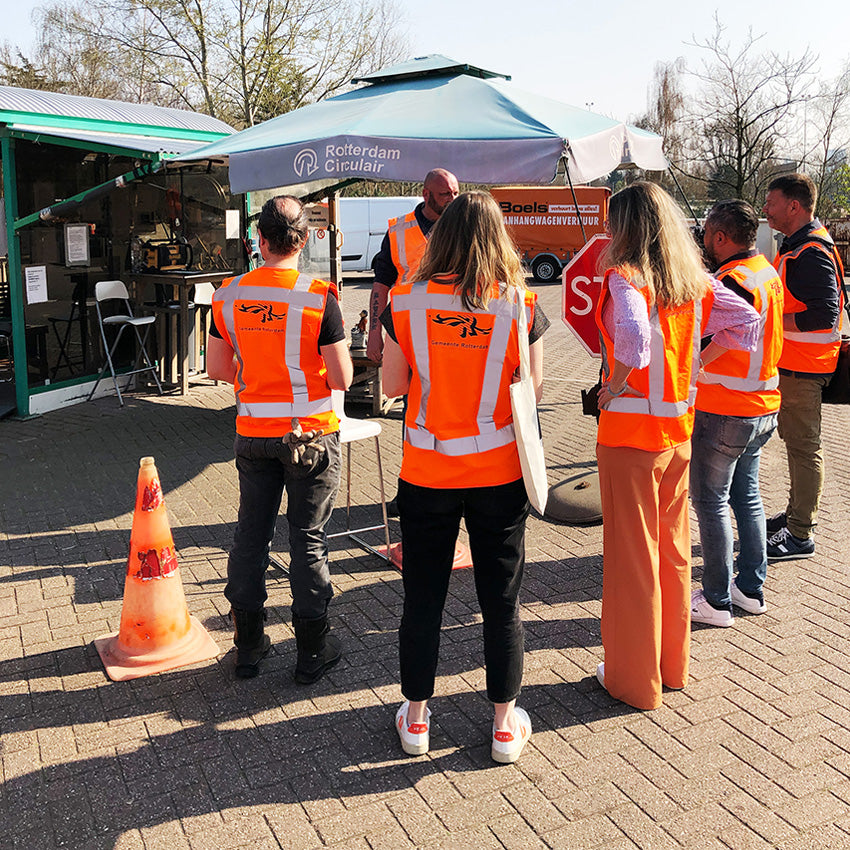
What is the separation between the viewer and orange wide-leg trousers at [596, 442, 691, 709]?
3301 mm

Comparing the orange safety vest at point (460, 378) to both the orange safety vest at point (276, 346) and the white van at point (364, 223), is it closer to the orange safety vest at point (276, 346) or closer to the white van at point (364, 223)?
the orange safety vest at point (276, 346)

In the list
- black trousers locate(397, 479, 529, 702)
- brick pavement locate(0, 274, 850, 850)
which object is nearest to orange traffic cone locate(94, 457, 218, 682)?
brick pavement locate(0, 274, 850, 850)

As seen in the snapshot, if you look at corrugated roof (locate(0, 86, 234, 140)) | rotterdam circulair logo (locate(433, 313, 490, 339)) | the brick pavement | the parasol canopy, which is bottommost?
the brick pavement

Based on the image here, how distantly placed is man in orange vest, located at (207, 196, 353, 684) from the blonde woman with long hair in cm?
107

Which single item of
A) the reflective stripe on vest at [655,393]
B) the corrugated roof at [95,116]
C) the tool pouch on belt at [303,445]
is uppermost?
the corrugated roof at [95,116]

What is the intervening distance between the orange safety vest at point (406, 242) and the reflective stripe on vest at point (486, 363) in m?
1.82

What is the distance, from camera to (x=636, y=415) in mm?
3273

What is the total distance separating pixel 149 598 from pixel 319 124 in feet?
12.3

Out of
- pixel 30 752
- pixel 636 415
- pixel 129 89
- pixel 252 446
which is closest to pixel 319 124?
pixel 252 446

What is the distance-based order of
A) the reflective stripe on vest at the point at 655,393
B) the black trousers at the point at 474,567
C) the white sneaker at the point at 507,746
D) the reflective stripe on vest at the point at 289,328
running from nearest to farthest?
the black trousers at the point at 474,567 → the white sneaker at the point at 507,746 → the reflective stripe on vest at the point at 655,393 → the reflective stripe on vest at the point at 289,328

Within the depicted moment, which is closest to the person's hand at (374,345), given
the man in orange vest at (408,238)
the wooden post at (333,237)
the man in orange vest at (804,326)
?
the man in orange vest at (408,238)

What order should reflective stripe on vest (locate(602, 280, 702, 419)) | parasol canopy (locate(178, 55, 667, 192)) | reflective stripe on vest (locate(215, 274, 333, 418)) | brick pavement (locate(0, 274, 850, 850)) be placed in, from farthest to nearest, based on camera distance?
parasol canopy (locate(178, 55, 667, 192)) < reflective stripe on vest (locate(215, 274, 333, 418)) < reflective stripe on vest (locate(602, 280, 702, 419)) < brick pavement (locate(0, 274, 850, 850))

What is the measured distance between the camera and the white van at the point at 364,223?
22828mm

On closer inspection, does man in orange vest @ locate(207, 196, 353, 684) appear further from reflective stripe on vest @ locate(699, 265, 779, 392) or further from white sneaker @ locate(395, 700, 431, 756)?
reflective stripe on vest @ locate(699, 265, 779, 392)
